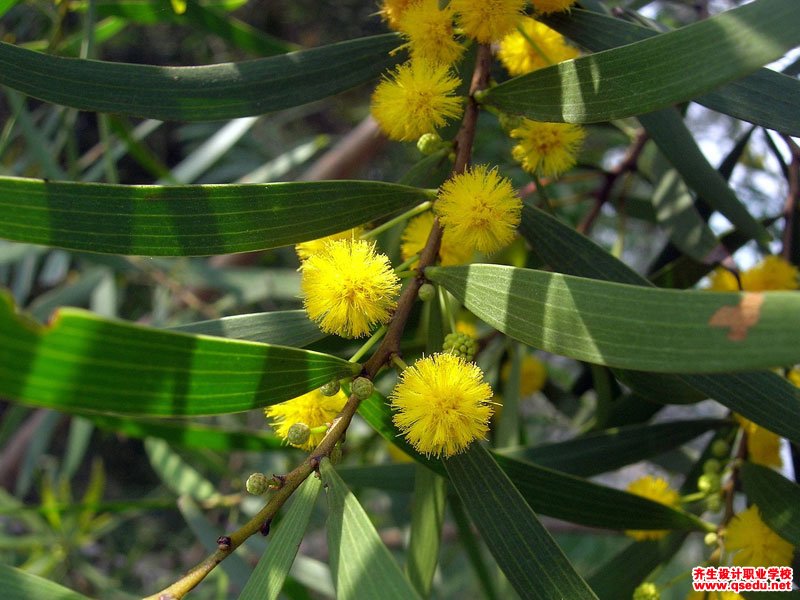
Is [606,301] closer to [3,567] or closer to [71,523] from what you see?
[3,567]

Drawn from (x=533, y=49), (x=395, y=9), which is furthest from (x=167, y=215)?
(x=533, y=49)

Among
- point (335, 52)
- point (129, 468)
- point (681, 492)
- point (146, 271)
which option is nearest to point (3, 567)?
point (335, 52)

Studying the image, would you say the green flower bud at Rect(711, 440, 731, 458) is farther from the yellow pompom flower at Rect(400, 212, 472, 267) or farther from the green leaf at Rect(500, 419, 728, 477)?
the yellow pompom flower at Rect(400, 212, 472, 267)

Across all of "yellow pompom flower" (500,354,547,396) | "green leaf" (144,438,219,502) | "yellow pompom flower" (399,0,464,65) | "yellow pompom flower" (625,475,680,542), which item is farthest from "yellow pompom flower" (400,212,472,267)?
"green leaf" (144,438,219,502)

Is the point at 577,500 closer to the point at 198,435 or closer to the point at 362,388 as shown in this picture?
the point at 362,388

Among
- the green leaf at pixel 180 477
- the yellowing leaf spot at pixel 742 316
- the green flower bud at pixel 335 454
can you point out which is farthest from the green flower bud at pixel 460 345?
the green leaf at pixel 180 477

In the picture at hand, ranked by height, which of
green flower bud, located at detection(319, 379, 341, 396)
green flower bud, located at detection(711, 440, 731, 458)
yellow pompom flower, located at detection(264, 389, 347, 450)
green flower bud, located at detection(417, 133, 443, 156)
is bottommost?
green flower bud, located at detection(319, 379, 341, 396)
